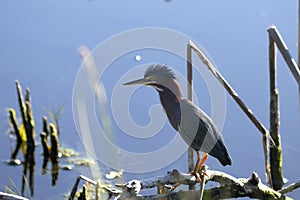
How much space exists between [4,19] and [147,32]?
10.4 feet

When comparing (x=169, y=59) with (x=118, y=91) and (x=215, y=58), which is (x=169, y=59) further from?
(x=118, y=91)

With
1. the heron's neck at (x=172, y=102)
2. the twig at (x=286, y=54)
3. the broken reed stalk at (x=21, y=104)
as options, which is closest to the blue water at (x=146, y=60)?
the broken reed stalk at (x=21, y=104)

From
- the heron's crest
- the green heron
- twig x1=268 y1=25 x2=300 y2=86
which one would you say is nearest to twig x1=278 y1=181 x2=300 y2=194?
the green heron

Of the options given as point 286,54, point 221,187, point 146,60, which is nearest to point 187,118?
point 221,187

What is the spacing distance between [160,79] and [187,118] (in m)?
0.28

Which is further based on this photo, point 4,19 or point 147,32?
point 4,19

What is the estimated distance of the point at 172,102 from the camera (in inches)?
137

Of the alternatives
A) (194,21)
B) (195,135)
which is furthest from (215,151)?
(194,21)

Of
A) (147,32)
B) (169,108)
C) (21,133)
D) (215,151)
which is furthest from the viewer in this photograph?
(21,133)

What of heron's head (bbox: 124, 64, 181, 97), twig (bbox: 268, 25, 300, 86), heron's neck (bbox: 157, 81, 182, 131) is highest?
twig (bbox: 268, 25, 300, 86)

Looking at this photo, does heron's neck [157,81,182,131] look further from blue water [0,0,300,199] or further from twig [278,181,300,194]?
blue water [0,0,300,199]

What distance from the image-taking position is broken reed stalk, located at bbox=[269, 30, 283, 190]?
3672mm

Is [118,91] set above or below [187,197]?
above

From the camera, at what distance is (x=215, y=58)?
5969 mm
